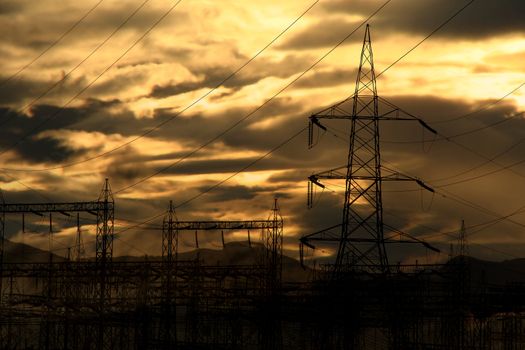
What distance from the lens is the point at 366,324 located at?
5225 cm

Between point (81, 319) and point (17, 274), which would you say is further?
point (17, 274)

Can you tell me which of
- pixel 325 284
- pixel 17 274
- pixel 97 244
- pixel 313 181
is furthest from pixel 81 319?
pixel 313 181

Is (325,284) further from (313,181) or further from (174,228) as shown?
(174,228)

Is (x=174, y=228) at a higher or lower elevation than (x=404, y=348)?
higher

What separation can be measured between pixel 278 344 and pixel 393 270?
17926 mm

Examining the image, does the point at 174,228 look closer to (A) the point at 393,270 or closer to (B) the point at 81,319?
(B) the point at 81,319

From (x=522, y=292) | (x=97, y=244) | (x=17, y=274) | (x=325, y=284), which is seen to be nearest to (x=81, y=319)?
(x=97, y=244)

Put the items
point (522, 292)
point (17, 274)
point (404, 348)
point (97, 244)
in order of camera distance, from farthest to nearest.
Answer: point (17, 274) < point (97, 244) < point (522, 292) < point (404, 348)

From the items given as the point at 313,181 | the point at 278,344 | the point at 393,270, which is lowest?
the point at 278,344

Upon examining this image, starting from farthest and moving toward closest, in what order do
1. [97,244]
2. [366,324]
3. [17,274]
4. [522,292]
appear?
[17,274], [97,244], [522,292], [366,324]

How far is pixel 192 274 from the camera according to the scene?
67188 mm

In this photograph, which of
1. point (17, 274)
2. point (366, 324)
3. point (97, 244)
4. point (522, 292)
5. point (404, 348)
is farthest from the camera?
point (17, 274)

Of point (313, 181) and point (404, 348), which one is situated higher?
point (313, 181)

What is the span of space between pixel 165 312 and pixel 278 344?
26.0ft
